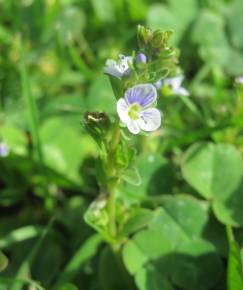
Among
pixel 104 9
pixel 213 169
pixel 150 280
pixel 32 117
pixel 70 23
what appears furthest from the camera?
pixel 104 9

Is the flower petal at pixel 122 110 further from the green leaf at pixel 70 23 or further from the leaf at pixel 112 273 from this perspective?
the green leaf at pixel 70 23

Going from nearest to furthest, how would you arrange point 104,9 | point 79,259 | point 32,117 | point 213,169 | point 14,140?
1. point 79,259
2. point 213,169
3. point 32,117
4. point 14,140
5. point 104,9

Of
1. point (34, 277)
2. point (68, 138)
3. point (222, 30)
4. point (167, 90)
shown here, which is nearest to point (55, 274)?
point (34, 277)

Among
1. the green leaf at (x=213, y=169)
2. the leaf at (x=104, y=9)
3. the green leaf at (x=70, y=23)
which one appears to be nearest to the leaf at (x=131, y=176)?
the green leaf at (x=213, y=169)

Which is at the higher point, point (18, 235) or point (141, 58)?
point (141, 58)

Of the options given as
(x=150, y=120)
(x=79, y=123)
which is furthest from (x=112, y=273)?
(x=79, y=123)

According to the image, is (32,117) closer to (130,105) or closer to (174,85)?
(174,85)

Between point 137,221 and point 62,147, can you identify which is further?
point 62,147

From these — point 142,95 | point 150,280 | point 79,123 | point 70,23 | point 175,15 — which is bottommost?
point 150,280
